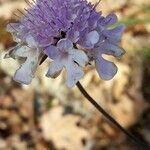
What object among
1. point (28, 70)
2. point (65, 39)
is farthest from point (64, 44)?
point (28, 70)

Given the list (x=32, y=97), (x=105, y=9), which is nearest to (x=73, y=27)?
(x=32, y=97)

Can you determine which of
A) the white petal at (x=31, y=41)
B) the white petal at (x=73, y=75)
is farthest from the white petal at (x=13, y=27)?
the white petal at (x=73, y=75)

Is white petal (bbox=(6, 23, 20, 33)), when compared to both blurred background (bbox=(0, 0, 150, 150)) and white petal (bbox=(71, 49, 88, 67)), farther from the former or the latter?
blurred background (bbox=(0, 0, 150, 150))

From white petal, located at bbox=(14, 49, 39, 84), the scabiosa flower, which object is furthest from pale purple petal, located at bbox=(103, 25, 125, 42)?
white petal, located at bbox=(14, 49, 39, 84)

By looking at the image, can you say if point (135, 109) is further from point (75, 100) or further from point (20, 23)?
point (20, 23)

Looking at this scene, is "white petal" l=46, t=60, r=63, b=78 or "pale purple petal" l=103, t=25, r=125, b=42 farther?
"pale purple petal" l=103, t=25, r=125, b=42
